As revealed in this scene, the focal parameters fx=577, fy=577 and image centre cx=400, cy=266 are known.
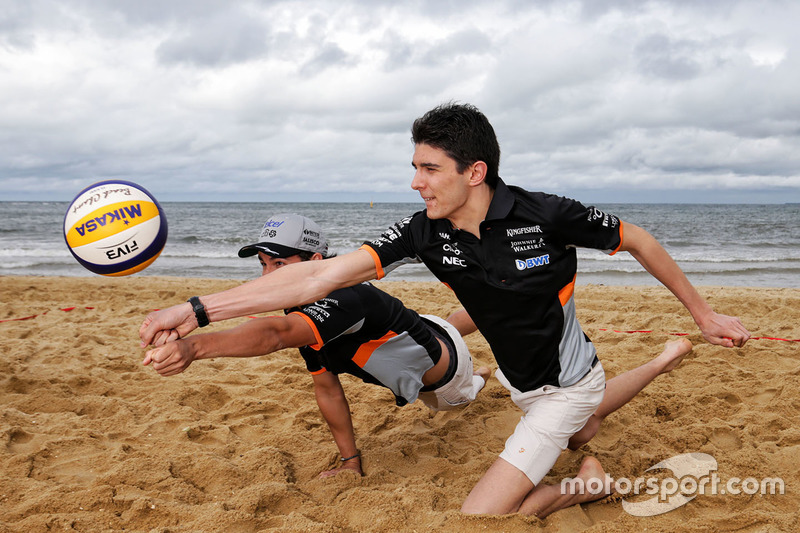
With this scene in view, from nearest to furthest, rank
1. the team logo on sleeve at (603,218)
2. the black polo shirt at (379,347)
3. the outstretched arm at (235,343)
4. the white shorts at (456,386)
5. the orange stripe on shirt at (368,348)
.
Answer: the outstretched arm at (235,343), the team logo on sleeve at (603,218), the black polo shirt at (379,347), the orange stripe on shirt at (368,348), the white shorts at (456,386)

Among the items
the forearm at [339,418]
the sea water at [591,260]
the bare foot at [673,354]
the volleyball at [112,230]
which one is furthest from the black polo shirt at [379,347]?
the sea water at [591,260]

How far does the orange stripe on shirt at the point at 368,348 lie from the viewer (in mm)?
3520

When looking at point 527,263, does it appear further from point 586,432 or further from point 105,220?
point 105,220

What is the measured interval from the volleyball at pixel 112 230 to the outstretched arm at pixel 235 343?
118 cm

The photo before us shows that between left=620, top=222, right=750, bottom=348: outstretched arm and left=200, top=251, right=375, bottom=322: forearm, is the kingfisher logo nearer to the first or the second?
left=200, top=251, right=375, bottom=322: forearm

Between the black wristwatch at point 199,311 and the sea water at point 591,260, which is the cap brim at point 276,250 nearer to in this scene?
the black wristwatch at point 199,311

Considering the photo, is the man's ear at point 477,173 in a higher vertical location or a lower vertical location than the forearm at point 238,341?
higher

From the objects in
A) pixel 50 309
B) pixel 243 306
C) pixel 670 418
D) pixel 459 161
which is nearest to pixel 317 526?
pixel 243 306

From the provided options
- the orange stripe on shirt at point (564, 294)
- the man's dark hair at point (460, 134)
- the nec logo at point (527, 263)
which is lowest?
the orange stripe on shirt at point (564, 294)

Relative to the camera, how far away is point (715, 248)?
18203mm

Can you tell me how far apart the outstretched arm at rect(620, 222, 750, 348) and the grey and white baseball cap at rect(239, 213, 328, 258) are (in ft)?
6.11

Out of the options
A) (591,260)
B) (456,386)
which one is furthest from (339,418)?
(591,260)

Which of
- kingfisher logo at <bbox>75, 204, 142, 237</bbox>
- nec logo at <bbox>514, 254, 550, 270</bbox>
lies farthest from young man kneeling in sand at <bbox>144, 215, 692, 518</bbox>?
nec logo at <bbox>514, 254, 550, 270</bbox>

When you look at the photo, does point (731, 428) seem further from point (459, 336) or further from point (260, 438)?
point (260, 438)
